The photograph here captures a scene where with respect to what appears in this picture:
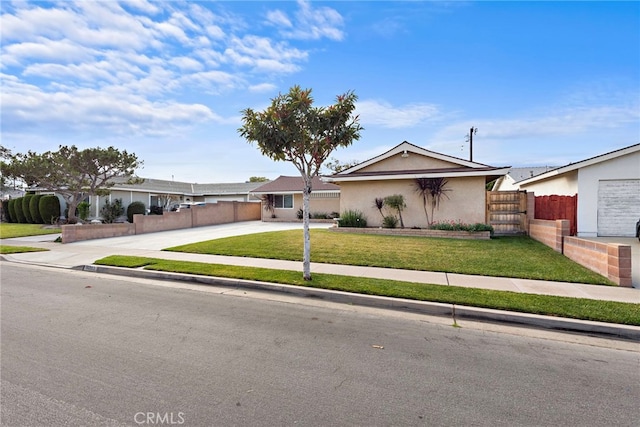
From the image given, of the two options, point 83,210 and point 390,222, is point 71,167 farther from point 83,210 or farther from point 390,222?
point 390,222

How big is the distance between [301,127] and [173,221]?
1688 cm

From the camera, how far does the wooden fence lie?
14719 millimetres

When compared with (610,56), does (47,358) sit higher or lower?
lower

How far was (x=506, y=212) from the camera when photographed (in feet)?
53.8

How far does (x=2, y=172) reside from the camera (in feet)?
69.3

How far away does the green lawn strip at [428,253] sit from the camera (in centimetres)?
857

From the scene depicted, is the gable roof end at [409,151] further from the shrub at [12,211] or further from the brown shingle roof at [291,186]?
the shrub at [12,211]

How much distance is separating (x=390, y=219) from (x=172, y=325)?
13.7 meters

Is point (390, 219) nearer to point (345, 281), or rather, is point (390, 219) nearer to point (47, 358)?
point (345, 281)

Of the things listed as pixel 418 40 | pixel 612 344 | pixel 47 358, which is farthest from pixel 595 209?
pixel 47 358

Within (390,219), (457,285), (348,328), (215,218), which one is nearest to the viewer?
(348,328)

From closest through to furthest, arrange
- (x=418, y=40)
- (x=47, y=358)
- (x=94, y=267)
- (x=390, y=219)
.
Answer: (x=47, y=358) → (x=94, y=267) → (x=418, y=40) → (x=390, y=219)

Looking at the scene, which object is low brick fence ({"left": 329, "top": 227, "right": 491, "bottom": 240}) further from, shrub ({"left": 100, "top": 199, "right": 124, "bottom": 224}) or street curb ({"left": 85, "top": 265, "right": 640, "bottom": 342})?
shrub ({"left": 100, "top": 199, "right": 124, "bottom": 224})

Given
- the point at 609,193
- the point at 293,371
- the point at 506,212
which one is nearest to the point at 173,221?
the point at 506,212
